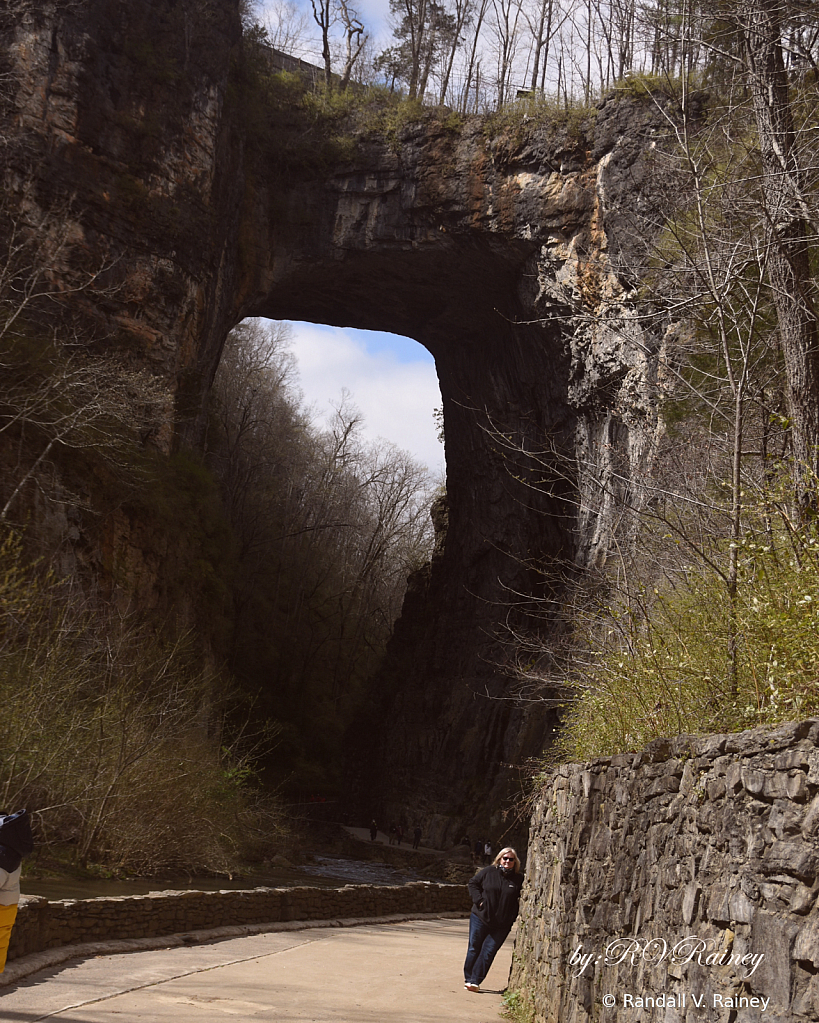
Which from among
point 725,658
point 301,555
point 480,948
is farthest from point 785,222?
point 301,555

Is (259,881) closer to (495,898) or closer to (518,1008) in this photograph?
(495,898)

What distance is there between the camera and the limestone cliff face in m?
21.2

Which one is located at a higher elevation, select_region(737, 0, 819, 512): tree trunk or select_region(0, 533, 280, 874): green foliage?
select_region(737, 0, 819, 512): tree trunk

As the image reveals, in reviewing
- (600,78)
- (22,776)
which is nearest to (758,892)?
(22,776)

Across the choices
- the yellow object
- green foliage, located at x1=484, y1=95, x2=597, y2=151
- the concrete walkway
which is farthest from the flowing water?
green foliage, located at x1=484, y1=95, x2=597, y2=151

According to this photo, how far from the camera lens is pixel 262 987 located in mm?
7301

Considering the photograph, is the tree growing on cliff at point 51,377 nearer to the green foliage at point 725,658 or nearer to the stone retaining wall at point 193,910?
the stone retaining wall at point 193,910

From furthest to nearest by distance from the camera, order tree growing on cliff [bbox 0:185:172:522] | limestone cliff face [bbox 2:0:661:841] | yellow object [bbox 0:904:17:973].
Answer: limestone cliff face [bbox 2:0:661:841] → tree growing on cliff [bbox 0:185:172:522] → yellow object [bbox 0:904:17:973]

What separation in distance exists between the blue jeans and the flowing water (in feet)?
13.7

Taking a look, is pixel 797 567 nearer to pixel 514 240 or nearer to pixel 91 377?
pixel 91 377

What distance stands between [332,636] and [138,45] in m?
24.6

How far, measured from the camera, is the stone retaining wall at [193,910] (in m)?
7.64

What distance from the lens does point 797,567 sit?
4.80 metres

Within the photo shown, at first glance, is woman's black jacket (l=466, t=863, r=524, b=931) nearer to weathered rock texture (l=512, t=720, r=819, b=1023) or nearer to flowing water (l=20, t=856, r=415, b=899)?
weathered rock texture (l=512, t=720, r=819, b=1023)
